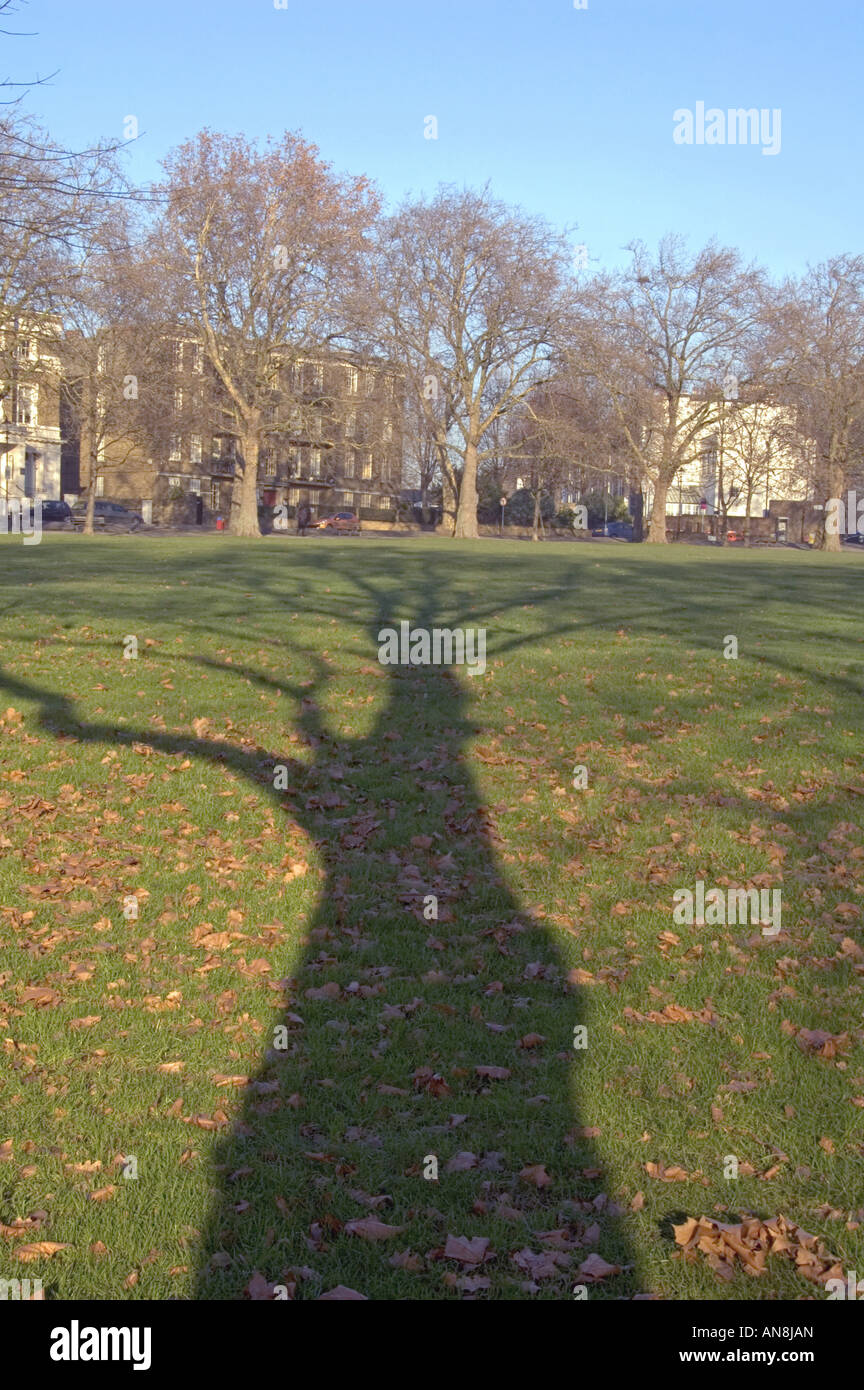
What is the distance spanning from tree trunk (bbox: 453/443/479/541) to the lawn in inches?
1976

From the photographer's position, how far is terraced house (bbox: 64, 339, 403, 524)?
54281 millimetres

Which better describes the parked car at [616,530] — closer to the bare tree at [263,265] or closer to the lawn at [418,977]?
the bare tree at [263,265]

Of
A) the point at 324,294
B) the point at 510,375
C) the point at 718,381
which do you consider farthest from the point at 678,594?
the point at 718,381

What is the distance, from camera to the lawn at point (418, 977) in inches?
197

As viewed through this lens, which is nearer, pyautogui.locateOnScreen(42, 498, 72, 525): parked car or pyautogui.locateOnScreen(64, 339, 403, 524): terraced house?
pyautogui.locateOnScreen(64, 339, 403, 524): terraced house

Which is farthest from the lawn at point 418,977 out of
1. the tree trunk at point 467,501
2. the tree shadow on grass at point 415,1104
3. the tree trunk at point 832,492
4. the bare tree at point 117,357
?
the tree trunk at point 832,492

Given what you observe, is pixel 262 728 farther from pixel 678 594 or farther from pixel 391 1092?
pixel 678 594

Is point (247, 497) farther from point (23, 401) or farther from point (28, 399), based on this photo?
point (23, 401)

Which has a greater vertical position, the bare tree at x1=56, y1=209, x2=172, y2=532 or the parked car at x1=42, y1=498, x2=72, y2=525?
the bare tree at x1=56, y1=209, x2=172, y2=532

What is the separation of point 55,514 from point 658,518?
112 ft

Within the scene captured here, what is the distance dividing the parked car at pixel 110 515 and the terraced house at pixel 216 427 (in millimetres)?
2200

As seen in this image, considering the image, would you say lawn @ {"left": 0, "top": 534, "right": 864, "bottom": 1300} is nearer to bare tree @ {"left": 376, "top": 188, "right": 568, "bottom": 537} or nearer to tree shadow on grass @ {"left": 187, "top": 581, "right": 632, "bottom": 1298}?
tree shadow on grass @ {"left": 187, "top": 581, "right": 632, "bottom": 1298}

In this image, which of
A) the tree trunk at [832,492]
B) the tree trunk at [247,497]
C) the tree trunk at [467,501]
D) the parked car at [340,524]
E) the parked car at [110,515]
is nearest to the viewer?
the tree trunk at [247,497]

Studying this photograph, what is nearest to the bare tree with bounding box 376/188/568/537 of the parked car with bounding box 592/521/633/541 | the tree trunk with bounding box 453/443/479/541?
the tree trunk with bounding box 453/443/479/541
